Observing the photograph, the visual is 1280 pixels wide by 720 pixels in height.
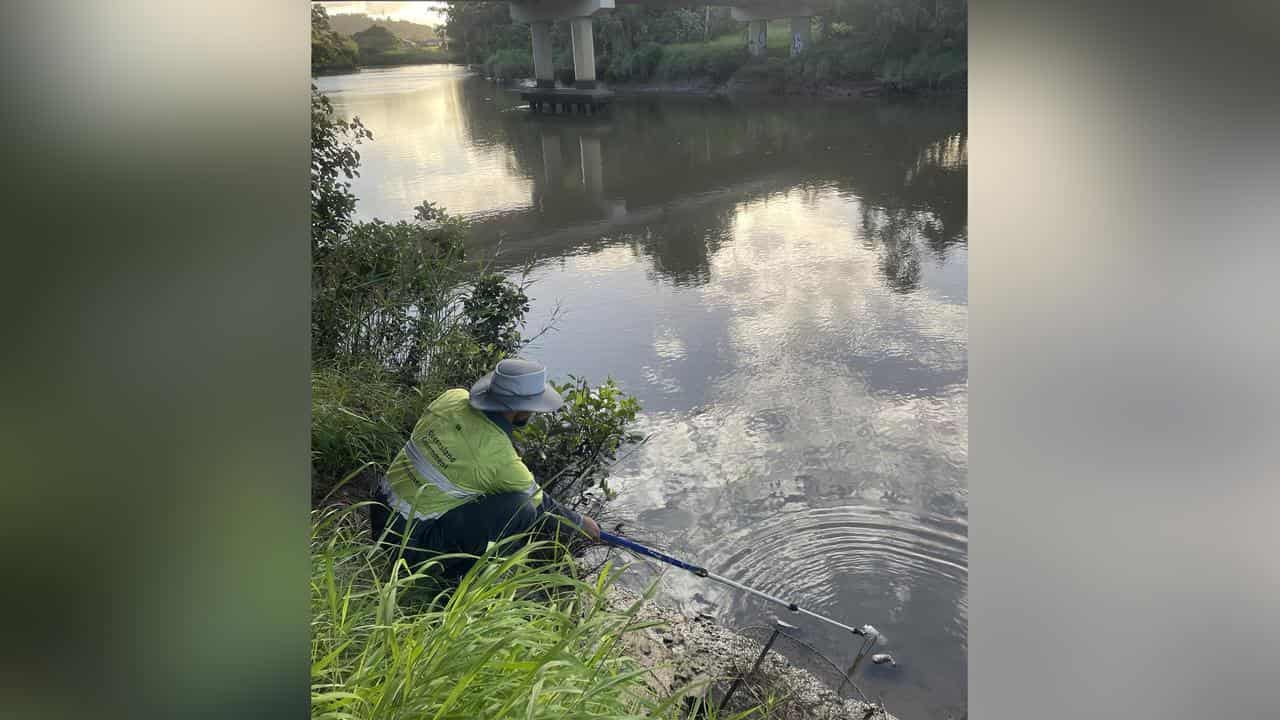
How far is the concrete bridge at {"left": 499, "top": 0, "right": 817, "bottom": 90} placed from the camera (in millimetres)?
15148

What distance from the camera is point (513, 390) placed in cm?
350

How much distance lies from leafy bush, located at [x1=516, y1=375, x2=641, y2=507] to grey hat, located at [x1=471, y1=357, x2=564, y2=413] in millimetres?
1410

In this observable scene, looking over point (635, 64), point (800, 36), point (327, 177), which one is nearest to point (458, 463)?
point (327, 177)

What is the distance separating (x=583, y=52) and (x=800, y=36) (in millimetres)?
4140

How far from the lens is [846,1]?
17812mm

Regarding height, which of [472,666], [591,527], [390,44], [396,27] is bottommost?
[591,527]

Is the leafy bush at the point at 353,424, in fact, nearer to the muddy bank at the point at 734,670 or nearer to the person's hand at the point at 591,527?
the person's hand at the point at 591,527

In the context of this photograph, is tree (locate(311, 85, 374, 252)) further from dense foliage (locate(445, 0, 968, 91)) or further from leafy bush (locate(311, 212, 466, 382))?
dense foliage (locate(445, 0, 968, 91))

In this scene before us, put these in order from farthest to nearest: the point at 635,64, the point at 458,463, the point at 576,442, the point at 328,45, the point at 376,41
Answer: the point at 635,64 → the point at 376,41 → the point at 328,45 → the point at 576,442 → the point at 458,463

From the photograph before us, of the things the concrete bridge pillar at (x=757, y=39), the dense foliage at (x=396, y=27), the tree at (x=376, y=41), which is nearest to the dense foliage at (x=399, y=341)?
the dense foliage at (x=396, y=27)

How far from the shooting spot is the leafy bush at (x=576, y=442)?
505 cm

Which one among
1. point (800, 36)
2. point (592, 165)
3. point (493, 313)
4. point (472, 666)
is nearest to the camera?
point (472, 666)

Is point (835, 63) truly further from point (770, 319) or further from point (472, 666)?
point (472, 666)
